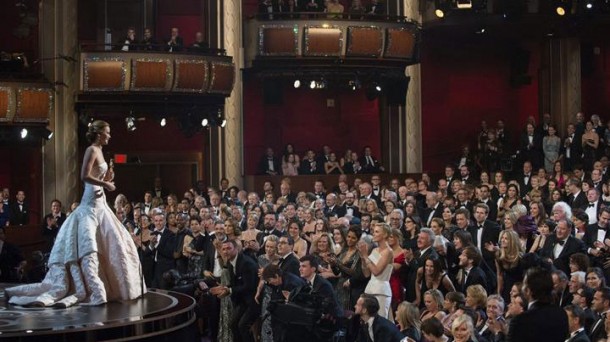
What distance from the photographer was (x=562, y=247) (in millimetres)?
9500

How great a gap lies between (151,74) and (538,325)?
1236 centimetres

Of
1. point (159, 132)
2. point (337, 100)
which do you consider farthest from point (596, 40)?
point (159, 132)

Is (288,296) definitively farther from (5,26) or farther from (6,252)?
(5,26)

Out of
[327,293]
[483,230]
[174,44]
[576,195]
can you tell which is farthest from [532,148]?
[327,293]

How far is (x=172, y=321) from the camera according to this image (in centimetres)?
756

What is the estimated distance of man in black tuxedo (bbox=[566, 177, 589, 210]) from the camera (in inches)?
483

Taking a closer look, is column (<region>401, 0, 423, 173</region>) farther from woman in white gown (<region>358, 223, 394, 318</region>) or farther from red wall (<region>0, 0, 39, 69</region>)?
woman in white gown (<region>358, 223, 394, 318</region>)

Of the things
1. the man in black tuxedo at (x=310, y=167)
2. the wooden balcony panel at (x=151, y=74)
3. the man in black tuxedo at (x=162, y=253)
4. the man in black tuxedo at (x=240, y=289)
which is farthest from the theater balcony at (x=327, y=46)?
the man in black tuxedo at (x=240, y=289)

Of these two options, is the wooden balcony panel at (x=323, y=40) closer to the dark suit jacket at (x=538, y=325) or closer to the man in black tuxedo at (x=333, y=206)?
the man in black tuxedo at (x=333, y=206)

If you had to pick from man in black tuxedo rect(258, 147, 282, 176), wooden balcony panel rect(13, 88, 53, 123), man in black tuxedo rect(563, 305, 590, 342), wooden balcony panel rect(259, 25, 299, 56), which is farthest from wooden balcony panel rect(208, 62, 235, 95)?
man in black tuxedo rect(563, 305, 590, 342)

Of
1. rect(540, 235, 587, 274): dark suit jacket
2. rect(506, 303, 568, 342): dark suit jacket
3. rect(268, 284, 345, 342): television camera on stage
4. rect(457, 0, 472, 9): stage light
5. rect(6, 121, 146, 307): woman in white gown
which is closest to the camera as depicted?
rect(506, 303, 568, 342): dark suit jacket

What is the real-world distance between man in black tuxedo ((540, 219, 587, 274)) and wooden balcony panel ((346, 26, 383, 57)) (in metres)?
8.64

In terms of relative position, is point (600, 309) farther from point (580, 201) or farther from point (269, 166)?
point (269, 166)

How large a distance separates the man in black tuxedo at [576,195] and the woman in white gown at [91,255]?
6035 mm
